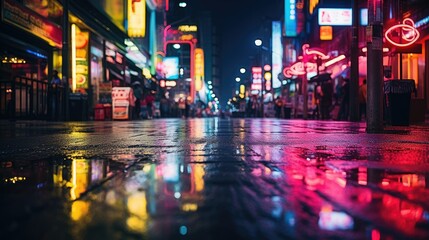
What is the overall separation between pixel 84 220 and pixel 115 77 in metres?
33.1

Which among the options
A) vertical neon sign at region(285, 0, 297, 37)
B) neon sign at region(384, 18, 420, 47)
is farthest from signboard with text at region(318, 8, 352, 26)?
neon sign at region(384, 18, 420, 47)

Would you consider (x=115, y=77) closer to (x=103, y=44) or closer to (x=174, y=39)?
(x=103, y=44)

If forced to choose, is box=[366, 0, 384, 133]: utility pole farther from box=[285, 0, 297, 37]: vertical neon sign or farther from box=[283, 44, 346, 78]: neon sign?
box=[285, 0, 297, 37]: vertical neon sign

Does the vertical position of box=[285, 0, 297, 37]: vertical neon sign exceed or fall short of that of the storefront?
it exceeds it

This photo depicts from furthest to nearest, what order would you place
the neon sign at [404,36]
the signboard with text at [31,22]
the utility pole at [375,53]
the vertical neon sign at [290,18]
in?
the vertical neon sign at [290,18], the neon sign at [404,36], the signboard with text at [31,22], the utility pole at [375,53]

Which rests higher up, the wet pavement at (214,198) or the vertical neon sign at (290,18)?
the vertical neon sign at (290,18)

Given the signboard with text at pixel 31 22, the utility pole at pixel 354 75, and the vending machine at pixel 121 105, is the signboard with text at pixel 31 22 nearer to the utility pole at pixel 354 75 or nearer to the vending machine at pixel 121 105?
the vending machine at pixel 121 105

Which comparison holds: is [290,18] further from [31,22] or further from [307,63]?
[31,22]

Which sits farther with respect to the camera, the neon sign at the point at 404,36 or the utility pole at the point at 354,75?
the utility pole at the point at 354,75

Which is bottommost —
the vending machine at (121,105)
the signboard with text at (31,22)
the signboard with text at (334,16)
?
the vending machine at (121,105)

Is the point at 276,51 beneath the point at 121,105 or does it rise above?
above

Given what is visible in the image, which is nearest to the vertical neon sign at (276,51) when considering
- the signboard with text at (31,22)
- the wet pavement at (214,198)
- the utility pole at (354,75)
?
the utility pole at (354,75)

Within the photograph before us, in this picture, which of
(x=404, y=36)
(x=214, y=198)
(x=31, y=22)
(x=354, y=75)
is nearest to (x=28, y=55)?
(x=31, y=22)

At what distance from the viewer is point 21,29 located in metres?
17.4
